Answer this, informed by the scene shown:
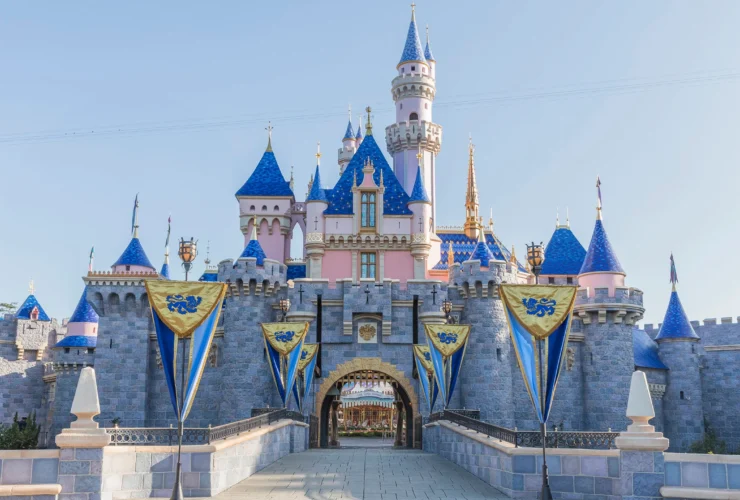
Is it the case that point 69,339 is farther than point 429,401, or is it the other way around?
point 69,339

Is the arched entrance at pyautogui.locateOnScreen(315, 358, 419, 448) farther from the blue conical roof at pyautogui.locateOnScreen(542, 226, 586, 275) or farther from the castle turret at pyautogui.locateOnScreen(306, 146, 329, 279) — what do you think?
the blue conical roof at pyautogui.locateOnScreen(542, 226, 586, 275)

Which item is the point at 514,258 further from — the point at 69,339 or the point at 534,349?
the point at 534,349

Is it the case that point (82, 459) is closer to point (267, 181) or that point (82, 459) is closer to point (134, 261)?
point (134, 261)

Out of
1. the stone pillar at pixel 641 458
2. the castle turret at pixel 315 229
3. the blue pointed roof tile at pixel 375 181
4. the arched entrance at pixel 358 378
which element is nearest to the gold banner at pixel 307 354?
the arched entrance at pixel 358 378

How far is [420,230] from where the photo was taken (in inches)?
1414

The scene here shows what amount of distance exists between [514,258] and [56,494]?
3457 centimetres

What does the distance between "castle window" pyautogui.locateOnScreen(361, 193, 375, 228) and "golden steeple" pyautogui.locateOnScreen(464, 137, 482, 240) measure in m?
11.8

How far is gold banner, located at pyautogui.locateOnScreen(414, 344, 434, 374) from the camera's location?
2831 centimetres

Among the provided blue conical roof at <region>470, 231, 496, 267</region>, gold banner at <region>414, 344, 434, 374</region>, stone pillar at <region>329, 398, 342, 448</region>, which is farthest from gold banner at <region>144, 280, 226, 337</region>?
stone pillar at <region>329, 398, 342, 448</region>

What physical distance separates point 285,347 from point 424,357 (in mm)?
5415

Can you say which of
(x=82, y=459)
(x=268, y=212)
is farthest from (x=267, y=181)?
(x=82, y=459)

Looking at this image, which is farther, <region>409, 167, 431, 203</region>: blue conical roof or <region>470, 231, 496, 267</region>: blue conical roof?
<region>409, 167, 431, 203</region>: blue conical roof

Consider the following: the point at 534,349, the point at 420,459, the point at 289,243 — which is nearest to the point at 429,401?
the point at 420,459

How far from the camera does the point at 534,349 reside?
15.4 metres
